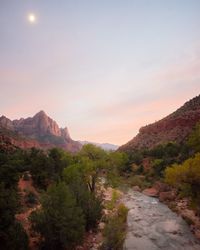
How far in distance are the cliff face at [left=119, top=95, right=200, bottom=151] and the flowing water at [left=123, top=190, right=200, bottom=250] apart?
4440 centimetres

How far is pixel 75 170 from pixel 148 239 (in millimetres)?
11611

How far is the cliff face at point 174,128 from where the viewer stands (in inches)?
3162

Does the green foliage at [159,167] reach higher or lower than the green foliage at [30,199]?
higher

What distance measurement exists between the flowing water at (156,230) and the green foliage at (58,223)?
4.67 meters

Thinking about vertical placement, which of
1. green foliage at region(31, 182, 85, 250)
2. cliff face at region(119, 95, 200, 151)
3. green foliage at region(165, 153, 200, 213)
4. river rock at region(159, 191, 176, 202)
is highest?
cliff face at region(119, 95, 200, 151)

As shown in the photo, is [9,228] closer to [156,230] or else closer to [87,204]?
[87,204]

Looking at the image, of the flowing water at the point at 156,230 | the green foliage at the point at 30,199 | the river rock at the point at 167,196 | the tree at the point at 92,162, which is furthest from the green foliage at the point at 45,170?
the river rock at the point at 167,196

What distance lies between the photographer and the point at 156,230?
23781 mm

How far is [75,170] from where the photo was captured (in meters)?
30.3

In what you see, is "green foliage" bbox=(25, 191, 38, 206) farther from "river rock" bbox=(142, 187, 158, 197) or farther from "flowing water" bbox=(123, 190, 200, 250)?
"river rock" bbox=(142, 187, 158, 197)

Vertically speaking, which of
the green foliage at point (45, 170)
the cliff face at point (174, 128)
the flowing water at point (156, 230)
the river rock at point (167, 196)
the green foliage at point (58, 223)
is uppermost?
the cliff face at point (174, 128)

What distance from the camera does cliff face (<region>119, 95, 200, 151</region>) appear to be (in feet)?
263

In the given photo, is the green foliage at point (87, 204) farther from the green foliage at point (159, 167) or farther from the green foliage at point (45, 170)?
the green foliage at point (159, 167)

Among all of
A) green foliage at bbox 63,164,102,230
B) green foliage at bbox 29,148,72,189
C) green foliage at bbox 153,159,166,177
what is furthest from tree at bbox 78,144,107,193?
green foliage at bbox 153,159,166,177
